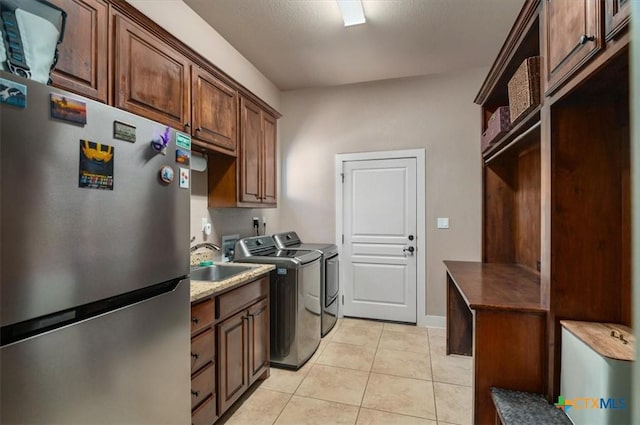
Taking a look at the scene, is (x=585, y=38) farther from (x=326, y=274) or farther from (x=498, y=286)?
(x=326, y=274)

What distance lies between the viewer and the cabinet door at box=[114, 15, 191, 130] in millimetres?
1555

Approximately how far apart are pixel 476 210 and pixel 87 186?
3413 millimetres

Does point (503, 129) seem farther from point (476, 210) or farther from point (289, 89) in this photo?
point (289, 89)

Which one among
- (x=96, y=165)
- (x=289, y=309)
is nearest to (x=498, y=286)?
(x=289, y=309)

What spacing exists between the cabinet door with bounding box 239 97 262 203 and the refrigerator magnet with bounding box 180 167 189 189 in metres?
1.23

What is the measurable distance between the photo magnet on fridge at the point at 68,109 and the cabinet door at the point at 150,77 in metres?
0.67

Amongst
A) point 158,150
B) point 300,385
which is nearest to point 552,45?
point 158,150

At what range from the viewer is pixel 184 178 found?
55.5 inches

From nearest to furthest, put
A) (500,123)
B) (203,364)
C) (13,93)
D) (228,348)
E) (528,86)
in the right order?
(13,93) < (528,86) < (203,364) < (228,348) < (500,123)

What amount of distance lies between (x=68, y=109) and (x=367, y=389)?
236cm

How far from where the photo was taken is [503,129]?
2158 mm

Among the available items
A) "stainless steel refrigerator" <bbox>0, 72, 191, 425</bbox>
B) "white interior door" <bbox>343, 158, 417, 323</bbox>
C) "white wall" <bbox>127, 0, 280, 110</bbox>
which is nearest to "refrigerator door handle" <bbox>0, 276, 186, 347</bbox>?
"stainless steel refrigerator" <bbox>0, 72, 191, 425</bbox>

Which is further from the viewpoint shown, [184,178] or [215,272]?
[215,272]

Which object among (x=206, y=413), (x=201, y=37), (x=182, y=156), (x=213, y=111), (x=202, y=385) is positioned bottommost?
(x=206, y=413)
